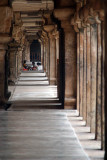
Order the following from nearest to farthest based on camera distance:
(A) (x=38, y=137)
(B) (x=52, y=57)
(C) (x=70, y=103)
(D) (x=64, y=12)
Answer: (A) (x=38, y=137) → (D) (x=64, y=12) → (C) (x=70, y=103) → (B) (x=52, y=57)

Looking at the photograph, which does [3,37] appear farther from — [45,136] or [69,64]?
[45,136]

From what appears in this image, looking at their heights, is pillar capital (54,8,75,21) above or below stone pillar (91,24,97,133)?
above

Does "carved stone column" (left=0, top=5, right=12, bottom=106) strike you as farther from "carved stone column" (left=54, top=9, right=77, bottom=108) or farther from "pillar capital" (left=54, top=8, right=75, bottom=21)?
"carved stone column" (left=54, top=9, right=77, bottom=108)

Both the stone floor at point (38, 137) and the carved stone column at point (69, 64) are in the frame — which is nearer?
the stone floor at point (38, 137)

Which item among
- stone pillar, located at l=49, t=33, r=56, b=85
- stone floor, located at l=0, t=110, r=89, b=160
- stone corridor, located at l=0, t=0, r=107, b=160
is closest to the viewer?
stone floor, located at l=0, t=110, r=89, b=160

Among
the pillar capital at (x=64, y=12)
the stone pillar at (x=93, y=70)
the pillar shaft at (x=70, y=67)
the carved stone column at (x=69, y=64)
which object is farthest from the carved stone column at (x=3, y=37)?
the stone pillar at (x=93, y=70)

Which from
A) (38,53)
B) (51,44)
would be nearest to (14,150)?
(51,44)

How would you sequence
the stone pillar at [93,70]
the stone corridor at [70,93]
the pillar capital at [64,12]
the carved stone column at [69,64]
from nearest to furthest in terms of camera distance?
the stone corridor at [70,93] < the stone pillar at [93,70] < the pillar capital at [64,12] < the carved stone column at [69,64]

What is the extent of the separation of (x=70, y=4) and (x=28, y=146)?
4896mm

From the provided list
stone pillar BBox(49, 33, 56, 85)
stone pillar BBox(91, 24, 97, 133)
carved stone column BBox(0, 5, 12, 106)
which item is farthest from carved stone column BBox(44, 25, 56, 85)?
stone pillar BBox(91, 24, 97, 133)

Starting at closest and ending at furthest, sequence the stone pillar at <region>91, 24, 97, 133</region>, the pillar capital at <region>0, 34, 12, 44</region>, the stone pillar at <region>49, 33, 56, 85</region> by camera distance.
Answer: the stone pillar at <region>91, 24, 97, 133</region> → the pillar capital at <region>0, 34, 12, 44</region> → the stone pillar at <region>49, 33, 56, 85</region>

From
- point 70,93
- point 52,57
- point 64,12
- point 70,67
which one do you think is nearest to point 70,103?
point 70,93

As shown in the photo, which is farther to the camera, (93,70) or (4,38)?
(4,38)

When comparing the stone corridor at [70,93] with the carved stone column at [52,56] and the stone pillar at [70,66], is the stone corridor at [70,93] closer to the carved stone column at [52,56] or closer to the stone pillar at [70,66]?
the stone pillar at [70,66]
